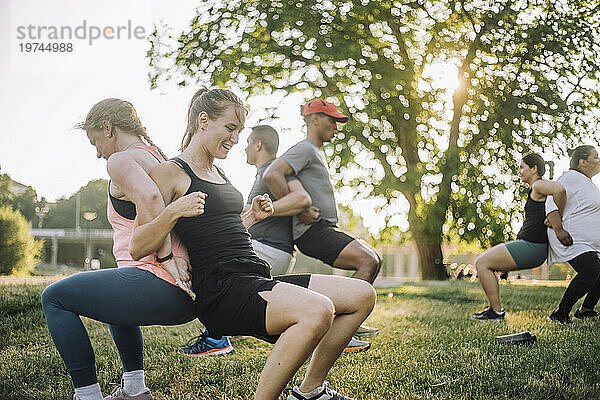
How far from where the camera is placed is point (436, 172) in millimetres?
11219

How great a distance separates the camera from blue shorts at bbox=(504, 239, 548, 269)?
4680 millimetres

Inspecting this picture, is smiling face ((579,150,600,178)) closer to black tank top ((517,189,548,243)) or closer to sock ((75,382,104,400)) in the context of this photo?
black tank top ((517,189,548,243))

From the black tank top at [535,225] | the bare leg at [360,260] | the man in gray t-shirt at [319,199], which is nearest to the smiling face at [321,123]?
the man in gray t-shirt at [319,199]

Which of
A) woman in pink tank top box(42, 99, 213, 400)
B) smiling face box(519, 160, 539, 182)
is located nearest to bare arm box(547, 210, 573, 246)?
smiling face box(519, 160, 539, 182)

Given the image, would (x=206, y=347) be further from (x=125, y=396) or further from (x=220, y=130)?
(x=220, y=130)

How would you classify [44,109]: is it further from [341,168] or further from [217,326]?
[341,168]

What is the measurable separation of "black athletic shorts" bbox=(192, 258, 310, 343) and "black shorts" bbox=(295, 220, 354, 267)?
1.68 meters

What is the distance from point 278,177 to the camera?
12.6ft

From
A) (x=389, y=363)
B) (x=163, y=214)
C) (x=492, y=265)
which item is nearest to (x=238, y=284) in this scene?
(x=163, y=214)

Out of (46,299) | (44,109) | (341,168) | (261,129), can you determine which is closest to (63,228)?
(341,168)

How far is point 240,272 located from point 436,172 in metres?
9.57

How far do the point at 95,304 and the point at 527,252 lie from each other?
140 inches

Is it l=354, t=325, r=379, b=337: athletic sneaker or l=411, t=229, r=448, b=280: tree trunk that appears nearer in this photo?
l=354, t=325, r=379, b=337: athletic sneaker

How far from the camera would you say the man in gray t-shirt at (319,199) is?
12.3 ft
